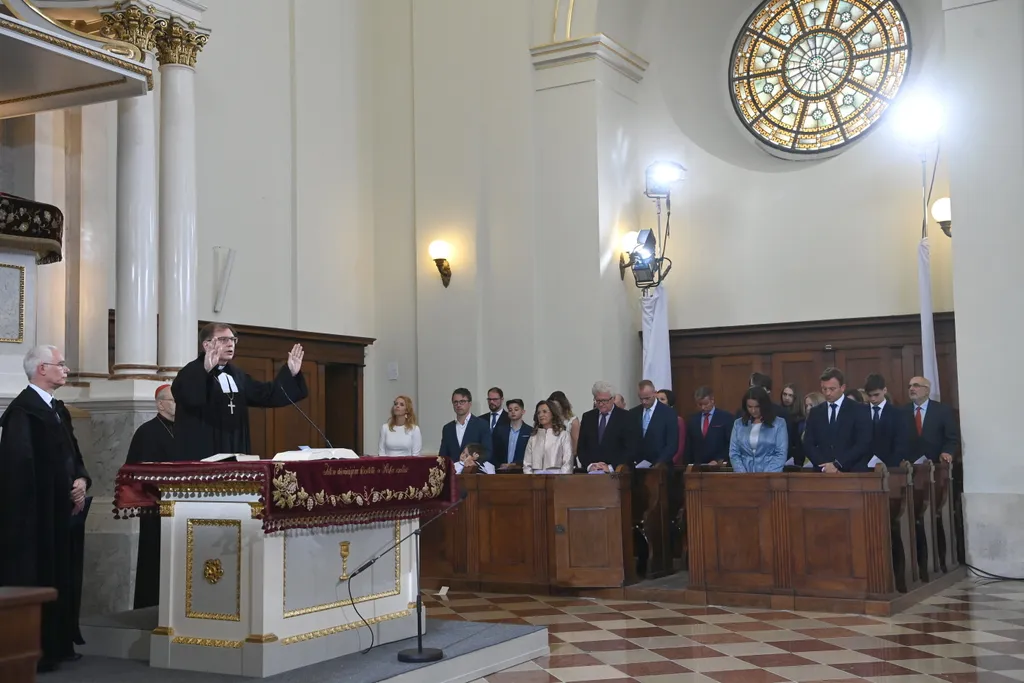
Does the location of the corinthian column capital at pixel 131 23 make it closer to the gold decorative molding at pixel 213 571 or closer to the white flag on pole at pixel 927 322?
the gold decorative molding at pixel 213 571

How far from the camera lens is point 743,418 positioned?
8430 mm

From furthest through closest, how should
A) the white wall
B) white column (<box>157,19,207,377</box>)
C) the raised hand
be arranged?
the white wall < white column (<box>157,19,207,377</box>) < the raised hand

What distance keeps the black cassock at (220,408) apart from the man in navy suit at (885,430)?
4.83m


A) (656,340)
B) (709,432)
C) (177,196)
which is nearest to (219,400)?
(177,196)

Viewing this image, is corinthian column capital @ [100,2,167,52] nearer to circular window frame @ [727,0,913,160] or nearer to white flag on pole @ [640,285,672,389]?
white flag on pole @ [640,285,672,389]

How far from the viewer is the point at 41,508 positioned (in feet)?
18.3

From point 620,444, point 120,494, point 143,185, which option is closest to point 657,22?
point 620,444

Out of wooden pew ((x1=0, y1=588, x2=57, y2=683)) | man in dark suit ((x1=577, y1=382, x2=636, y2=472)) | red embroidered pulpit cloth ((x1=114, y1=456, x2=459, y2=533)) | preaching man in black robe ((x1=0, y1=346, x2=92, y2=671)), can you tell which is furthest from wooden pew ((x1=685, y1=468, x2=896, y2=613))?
wooden pew ((x1=0, y1=588, x2=57, y2=683))

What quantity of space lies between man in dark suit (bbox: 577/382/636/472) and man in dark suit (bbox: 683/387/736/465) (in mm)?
982

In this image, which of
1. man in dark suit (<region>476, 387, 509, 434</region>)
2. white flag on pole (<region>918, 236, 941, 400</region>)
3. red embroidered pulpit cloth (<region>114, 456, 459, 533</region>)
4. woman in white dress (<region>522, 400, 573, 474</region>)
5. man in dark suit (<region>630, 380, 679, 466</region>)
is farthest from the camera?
white flag on pole (<region>918, 236, 941, 400</region>)

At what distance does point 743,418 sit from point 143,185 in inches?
188

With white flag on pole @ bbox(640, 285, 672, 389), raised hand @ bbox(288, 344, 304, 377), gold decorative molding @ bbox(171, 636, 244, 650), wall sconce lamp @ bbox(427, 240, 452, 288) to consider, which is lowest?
gold decorative molding @ bbox(171, 636, 244, 650)

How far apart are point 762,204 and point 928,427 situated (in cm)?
353

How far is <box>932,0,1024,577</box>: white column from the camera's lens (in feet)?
30.7
